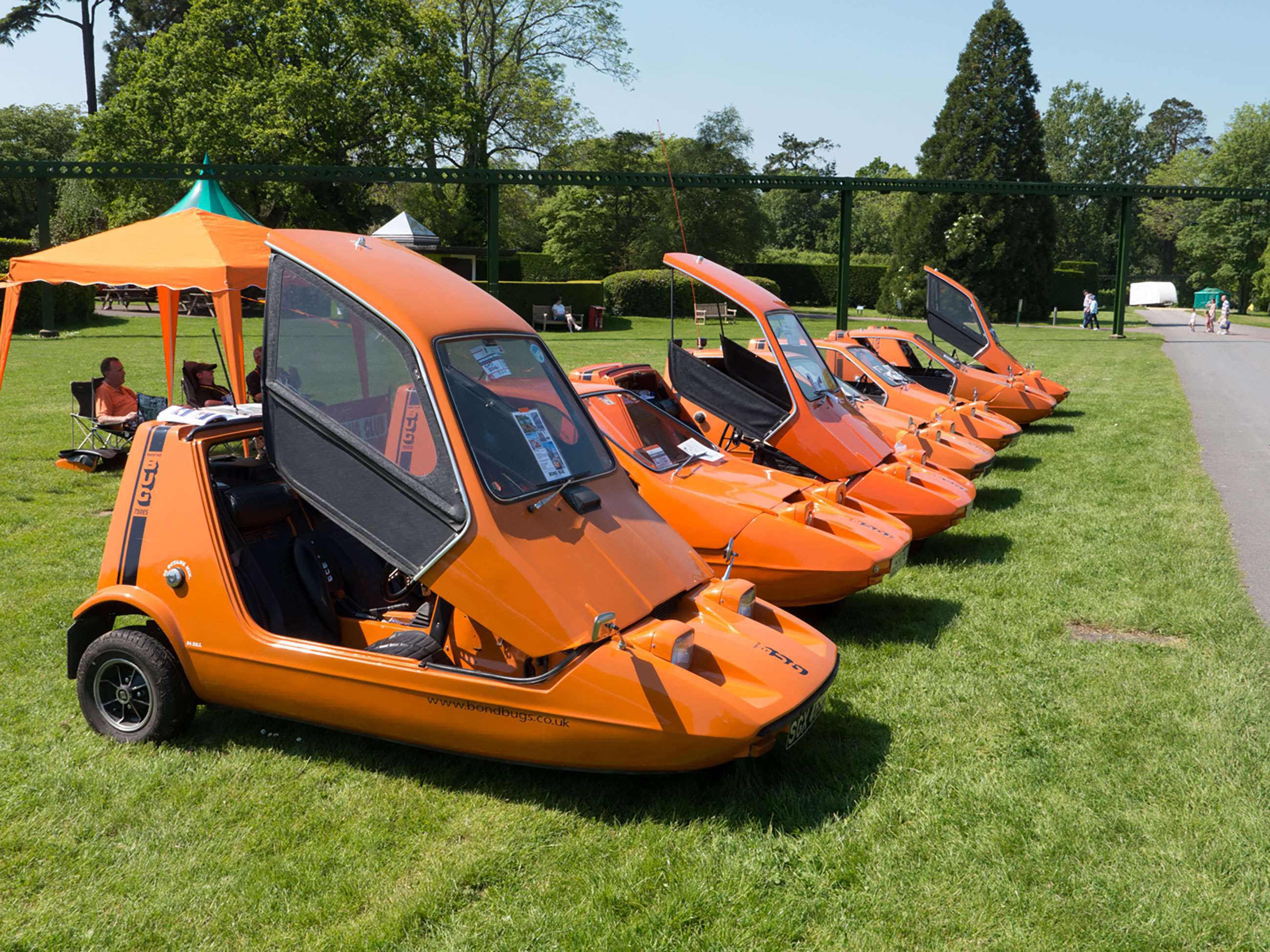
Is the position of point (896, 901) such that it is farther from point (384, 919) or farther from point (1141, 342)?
point (1141, 342)

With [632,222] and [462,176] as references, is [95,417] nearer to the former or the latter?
[462,176]

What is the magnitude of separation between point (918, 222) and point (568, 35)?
2016 cm

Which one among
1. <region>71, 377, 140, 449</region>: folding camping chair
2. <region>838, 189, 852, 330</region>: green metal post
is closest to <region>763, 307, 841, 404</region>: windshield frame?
<region>71, 377, 140, 449</region>: folding camping chair

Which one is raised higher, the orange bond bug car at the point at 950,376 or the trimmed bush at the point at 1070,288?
the trimmed bush at the point at 1070,288

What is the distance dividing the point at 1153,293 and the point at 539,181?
61609 millimetres

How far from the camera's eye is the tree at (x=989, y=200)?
137 ft

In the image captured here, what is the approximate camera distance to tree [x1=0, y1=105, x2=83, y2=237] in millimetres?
53219

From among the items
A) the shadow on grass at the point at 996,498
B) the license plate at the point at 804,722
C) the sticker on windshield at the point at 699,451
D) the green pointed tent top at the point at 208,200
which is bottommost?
the shadow on grass at the point at 996,498

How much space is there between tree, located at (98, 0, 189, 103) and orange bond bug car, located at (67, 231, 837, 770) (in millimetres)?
55113

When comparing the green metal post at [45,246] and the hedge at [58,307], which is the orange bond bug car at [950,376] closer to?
the green metal post at [45,246]

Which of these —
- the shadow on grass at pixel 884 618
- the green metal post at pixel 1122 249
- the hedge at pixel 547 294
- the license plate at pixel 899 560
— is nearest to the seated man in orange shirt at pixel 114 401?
the shadow on grass at pixel 884 618

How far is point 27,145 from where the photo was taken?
5959 cm

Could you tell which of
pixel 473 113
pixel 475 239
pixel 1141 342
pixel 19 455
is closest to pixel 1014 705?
pixel 19 455

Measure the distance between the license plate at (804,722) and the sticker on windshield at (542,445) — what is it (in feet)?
4.64
